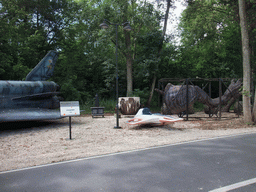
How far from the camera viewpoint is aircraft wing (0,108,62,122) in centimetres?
1015

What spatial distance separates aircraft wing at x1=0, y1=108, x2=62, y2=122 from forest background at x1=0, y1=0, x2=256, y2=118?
28.6 feet

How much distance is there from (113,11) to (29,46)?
9954mm

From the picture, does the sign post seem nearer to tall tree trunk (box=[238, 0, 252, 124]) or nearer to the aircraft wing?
the aircraft wing

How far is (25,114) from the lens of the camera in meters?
10.8

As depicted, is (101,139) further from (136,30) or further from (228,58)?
(228,58)

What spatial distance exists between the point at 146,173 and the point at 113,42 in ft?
68.0

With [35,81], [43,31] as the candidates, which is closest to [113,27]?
[43,31]

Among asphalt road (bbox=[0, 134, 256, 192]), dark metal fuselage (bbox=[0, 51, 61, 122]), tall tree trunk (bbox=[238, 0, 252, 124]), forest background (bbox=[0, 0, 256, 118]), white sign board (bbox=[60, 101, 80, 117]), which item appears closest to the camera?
asphalt road (bbox=[0, 134, 256, 192])

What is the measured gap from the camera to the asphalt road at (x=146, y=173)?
392 centimetres

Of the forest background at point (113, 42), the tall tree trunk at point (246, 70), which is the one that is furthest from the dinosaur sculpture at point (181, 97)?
the forest background at point (113, 42)

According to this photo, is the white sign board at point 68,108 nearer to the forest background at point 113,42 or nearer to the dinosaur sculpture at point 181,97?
the dinosaur sculpture at point 181,97

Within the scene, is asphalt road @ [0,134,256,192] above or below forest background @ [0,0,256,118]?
below

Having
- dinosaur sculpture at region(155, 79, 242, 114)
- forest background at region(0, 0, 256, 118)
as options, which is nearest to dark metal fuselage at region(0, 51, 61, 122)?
forest background at region(0, 0, 256, 118)

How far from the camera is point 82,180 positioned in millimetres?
4250
